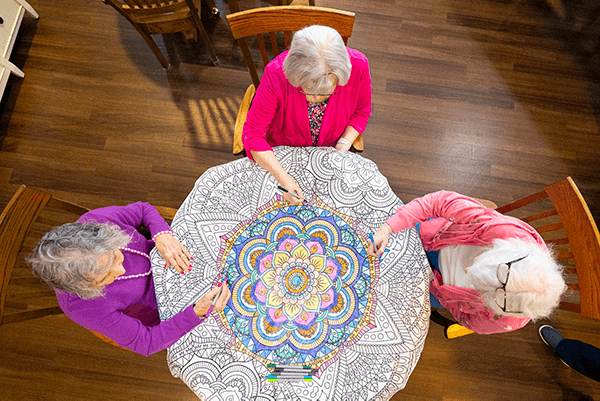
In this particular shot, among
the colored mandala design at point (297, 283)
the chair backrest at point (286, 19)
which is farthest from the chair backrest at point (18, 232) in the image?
the chair backrest at point (286, 19)

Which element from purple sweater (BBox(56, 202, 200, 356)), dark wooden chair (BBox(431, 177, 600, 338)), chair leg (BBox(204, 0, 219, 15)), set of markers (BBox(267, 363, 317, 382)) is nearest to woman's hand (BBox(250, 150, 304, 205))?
purple sweater (BBox(56, 202, 200, 356))

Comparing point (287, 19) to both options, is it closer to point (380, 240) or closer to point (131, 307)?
point (380, 240)

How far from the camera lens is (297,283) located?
1.54 metres

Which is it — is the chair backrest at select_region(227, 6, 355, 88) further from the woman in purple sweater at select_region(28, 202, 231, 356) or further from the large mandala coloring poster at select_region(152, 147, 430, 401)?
the woman in purple sweater at select_region(28, 202, 231, 356)

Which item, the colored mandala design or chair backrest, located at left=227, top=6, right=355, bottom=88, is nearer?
the colored mandala design

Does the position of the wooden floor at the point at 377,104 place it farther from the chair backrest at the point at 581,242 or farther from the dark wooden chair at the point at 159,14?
the chair backrest at the point at 581,242

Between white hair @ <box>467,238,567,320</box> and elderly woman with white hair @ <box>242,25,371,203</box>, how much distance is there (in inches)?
34.3

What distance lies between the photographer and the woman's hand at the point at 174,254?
5.10 feet

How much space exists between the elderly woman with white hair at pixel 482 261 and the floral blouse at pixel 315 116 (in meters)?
0.71

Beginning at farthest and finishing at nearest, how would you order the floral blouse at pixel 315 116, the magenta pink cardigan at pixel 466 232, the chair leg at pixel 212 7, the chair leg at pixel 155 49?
the chair leg at pixel 212 7 → the chair leg at pixel 155 49 → the floral blouse at pixel 315 116 → the magenta pink cardigan at pixel 466 232

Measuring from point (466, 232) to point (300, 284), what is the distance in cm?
81

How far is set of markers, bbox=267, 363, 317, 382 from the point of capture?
139cm

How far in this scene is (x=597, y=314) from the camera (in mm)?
1372

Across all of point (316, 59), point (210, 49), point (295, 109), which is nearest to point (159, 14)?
point (210, 49)
